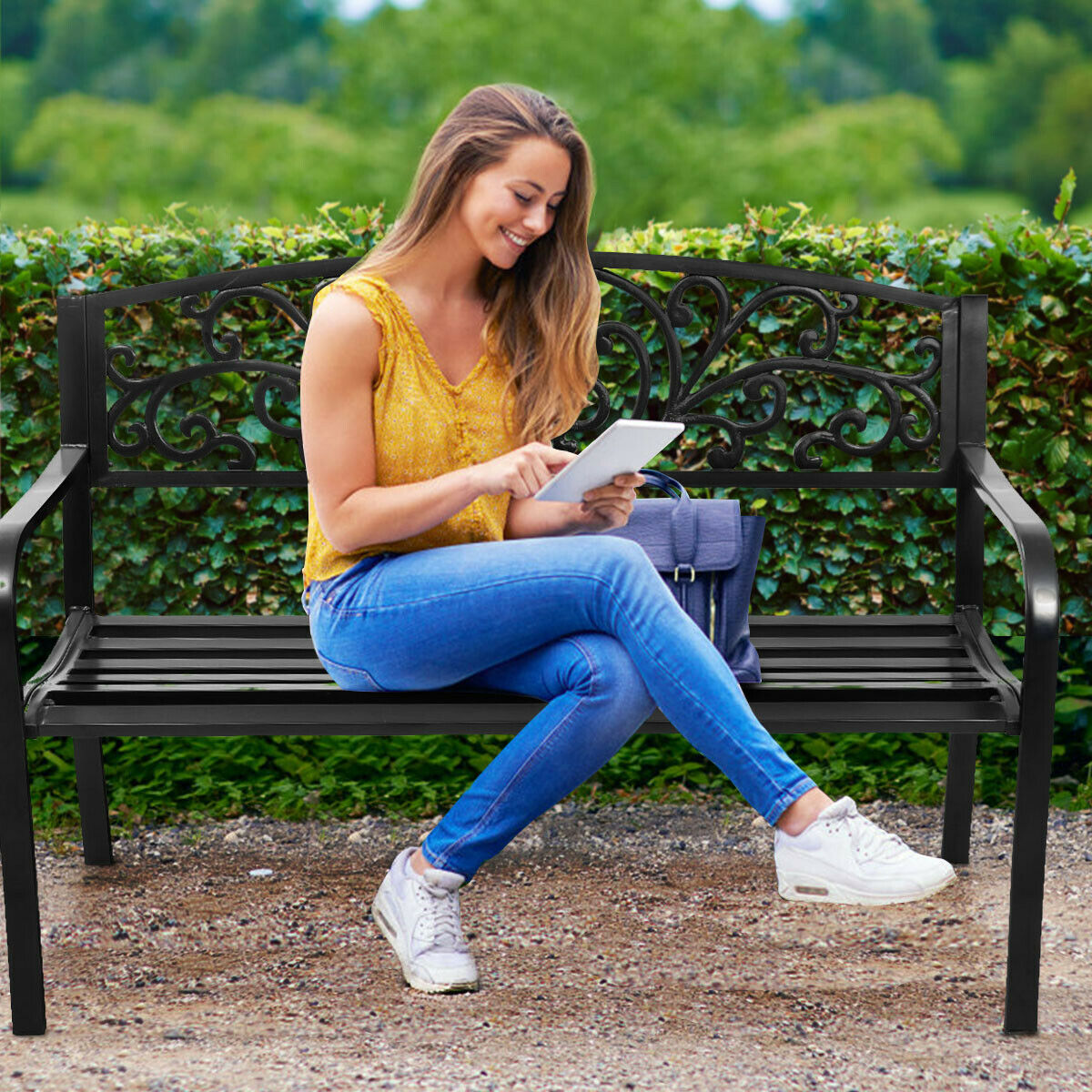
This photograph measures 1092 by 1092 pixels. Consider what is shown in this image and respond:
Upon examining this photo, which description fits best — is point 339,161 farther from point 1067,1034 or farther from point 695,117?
point 1067,1034

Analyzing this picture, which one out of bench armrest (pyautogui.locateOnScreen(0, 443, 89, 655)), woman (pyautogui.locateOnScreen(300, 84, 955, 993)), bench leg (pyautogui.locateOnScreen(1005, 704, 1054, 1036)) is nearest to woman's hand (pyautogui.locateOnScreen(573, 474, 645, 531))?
woman (pyautogui.locateOnScreen(300, 84, 955, 993))

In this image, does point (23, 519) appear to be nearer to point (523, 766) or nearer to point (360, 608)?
point (360, 608)

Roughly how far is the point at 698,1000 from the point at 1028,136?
25.9 metres

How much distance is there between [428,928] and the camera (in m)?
2.20

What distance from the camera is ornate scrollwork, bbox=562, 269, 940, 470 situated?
2889 mm

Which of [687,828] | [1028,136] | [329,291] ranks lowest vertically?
[687,828]

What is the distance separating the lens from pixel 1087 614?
3271mm

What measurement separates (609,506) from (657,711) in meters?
0.35

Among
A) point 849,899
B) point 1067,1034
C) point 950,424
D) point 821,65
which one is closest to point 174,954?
point 849,899

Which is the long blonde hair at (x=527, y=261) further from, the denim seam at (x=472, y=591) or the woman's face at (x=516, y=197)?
the denim seam at (x=472, y=591)

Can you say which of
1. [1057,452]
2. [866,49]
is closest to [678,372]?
[1057,452]

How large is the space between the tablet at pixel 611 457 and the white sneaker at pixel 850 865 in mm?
602

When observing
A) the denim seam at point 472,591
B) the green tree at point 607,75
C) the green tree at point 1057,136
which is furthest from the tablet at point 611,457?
the green tree at point 1057,136

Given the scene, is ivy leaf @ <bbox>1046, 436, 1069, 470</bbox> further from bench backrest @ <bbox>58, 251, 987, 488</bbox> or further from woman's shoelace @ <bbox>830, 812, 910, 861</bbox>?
woman's shoelace @ <bbox>830, 812, 910, 861</bbox>
